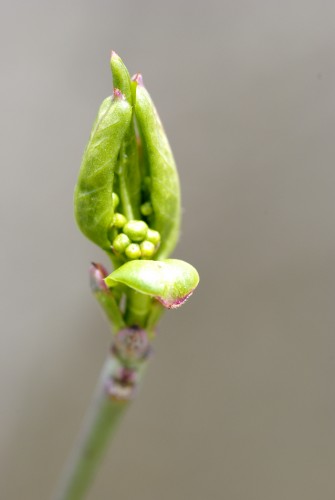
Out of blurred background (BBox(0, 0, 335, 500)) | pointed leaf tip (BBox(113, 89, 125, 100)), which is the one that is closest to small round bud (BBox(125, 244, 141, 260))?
pointed leaf tip (BBox(113, 89, 125, 100))

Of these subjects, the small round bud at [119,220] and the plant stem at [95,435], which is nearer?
the small round bud at [119,220]

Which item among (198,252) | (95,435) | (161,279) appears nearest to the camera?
(161,279)

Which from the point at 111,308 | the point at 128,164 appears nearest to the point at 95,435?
the point at 111,308

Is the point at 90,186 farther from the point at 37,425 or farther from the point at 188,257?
the point at 37,425

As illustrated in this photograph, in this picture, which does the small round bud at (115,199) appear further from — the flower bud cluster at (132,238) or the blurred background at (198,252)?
the blurred background at (198,252)

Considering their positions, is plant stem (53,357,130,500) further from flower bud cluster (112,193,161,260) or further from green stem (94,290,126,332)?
flower bud cluster (112,193,161,260)

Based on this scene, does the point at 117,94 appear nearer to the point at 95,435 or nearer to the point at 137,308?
the point at 137,308

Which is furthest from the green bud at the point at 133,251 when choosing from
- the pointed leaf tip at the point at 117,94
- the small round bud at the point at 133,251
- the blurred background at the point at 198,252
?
the blurred background at the point at 198,252
